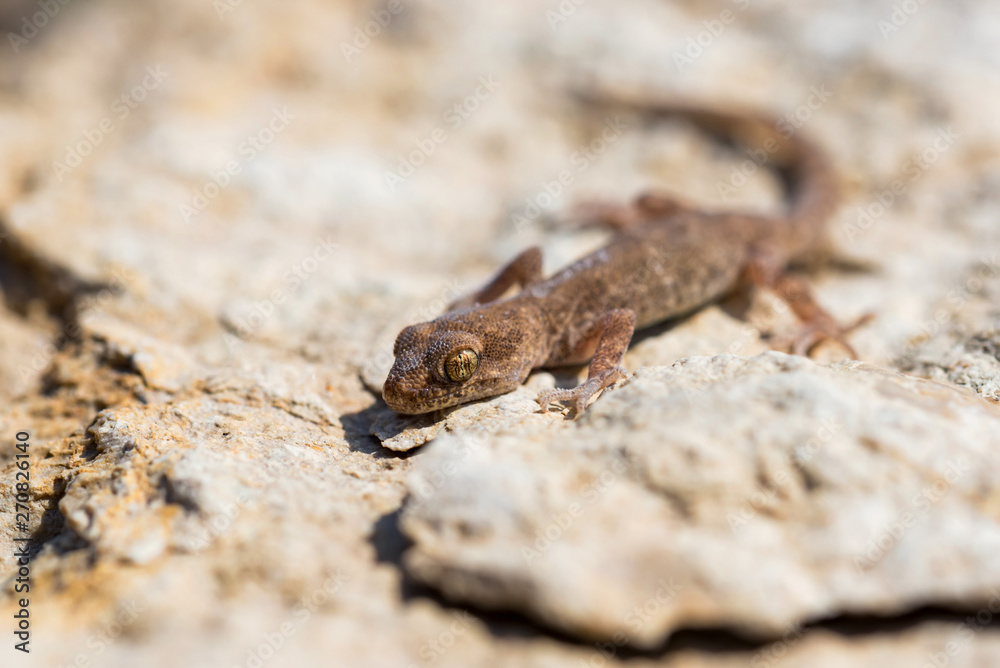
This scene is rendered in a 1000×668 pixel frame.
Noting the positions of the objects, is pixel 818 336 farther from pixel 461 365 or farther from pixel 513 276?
pixel 461 365

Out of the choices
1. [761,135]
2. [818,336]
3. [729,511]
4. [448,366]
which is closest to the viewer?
[729,511]

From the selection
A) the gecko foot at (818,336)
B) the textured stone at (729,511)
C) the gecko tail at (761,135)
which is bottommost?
the gecko foot at (818,336)

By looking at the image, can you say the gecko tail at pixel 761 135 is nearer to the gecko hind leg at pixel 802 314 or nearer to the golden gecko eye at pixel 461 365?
the gecko hind leg at pixel 802 314

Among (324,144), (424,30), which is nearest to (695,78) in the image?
(424,30)

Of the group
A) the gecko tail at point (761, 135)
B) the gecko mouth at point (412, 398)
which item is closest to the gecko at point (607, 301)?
the gecko mouth at point (412, 398)

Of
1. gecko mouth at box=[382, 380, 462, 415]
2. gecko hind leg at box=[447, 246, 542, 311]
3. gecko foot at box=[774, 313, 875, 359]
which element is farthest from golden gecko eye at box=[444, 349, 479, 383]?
gecko foot at box=[774, 313, 875, 359]

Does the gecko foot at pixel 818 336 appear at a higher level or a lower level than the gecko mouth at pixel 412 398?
lower

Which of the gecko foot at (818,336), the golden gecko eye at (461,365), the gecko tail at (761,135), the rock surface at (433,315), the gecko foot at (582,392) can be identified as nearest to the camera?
the rock surface at (433,315)

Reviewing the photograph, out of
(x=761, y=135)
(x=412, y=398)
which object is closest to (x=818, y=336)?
(x=412, y=398)
